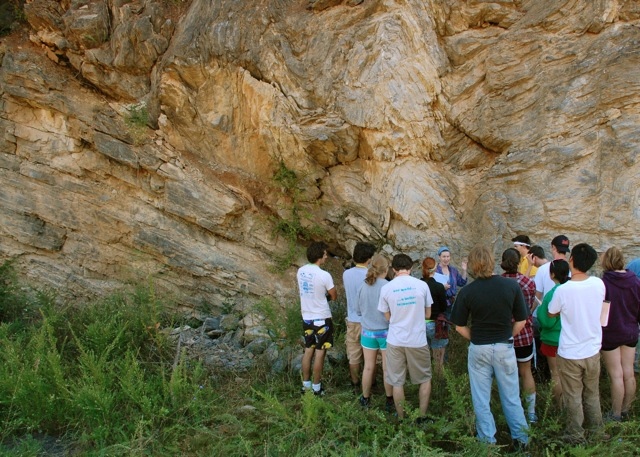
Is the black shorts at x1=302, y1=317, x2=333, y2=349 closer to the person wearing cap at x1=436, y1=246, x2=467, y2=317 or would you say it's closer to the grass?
the grass

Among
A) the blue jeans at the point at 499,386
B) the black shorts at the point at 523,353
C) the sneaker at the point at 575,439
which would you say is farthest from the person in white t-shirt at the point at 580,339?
the blue jeans at the point at 499,386

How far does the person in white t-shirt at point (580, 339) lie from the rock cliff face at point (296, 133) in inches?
96.8

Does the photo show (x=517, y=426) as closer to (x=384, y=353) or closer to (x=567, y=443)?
(x=567, y=443)

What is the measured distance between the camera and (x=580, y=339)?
3.67 metres

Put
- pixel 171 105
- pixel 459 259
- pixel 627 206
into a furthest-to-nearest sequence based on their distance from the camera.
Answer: pixel 171 105 < pixel 459 259 < pixel 627 206

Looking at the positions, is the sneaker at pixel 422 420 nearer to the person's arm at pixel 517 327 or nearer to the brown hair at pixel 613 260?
the person's arm at pixel 517 327

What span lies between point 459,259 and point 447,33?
3.60m

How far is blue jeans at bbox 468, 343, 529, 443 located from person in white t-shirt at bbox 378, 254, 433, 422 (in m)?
0.50

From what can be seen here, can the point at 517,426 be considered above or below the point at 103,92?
below

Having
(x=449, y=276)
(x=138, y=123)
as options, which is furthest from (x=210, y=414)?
(x=138, y=123)

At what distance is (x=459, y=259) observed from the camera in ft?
20.9

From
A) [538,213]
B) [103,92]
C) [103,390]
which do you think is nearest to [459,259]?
[538,213]

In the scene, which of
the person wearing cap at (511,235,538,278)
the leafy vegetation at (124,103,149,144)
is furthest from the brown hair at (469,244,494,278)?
the leafy vegetation at (124,103,149,144)

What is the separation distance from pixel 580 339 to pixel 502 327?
0.73 metres
